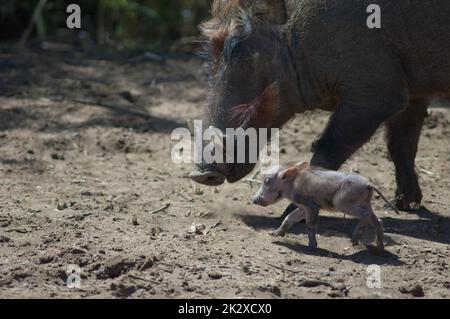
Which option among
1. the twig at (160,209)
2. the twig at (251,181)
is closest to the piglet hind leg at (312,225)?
the twig at (160,209)

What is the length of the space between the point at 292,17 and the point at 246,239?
180 cm

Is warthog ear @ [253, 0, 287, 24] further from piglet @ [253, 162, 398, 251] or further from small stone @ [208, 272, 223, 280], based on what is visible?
small stone @ [208, 272, 223, 280]

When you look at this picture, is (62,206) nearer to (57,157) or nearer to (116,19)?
(57,157)

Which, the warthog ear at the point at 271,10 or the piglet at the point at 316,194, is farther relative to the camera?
→ the warthog ear at the point at 271,10

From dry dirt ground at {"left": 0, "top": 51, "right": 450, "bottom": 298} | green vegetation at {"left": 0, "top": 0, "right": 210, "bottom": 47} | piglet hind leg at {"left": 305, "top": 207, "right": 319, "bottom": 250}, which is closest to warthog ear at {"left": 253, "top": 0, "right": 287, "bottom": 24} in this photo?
dry dirt ground at {"left": 0, "top": 51, "right": 450, "bottom": 298}

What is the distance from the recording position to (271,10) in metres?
7.23

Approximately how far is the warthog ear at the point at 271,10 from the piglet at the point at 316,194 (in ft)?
4.21

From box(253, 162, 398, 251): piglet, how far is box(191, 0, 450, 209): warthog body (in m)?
0.51

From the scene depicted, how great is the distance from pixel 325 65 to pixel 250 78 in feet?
1.96

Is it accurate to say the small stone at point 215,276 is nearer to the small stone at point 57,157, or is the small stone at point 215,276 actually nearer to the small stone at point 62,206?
the small stone at point 62,206

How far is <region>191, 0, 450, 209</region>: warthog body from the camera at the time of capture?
688 cm

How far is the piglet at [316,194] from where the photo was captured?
616 cm

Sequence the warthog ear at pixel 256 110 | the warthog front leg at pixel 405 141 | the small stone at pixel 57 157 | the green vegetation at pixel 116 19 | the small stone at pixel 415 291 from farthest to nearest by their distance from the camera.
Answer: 1. the green vegetation at pixel 116 19
2. the small stone at pixel 57 157
3. the warthog front leg at pixel 405 141
4. the warthog ear at pixel 256 110
5. the small stone at pixel 415 291

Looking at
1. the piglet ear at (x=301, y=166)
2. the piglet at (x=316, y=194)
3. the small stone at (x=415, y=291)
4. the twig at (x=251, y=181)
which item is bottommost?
the small stone at (x=415, y=291)
